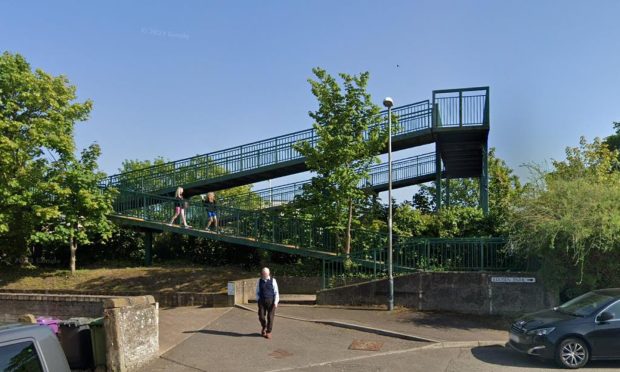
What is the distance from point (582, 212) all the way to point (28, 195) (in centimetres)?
1869

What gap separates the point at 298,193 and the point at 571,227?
39.9 feet

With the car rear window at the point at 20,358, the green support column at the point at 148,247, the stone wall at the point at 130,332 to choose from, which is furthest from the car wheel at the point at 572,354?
the green support column at the point at 148,247

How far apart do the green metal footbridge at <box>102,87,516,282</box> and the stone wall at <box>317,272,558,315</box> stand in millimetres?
1118

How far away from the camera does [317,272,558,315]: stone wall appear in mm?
12414

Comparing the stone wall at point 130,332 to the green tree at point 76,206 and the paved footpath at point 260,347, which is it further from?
the green tree at point 76,206

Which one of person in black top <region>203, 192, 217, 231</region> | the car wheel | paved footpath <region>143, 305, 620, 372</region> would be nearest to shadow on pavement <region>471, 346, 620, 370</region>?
paved footpath <region>143, 305, 620, 372</region>

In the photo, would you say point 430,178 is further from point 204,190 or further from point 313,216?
point 204,190

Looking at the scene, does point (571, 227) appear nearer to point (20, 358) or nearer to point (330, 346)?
point (330, 346)

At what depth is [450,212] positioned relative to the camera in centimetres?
1706

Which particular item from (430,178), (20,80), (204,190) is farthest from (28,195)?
(430,178)

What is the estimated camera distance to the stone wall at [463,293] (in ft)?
40.7

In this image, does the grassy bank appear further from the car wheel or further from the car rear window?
the car rear window

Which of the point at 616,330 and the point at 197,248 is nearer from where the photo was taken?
the point at 616,330

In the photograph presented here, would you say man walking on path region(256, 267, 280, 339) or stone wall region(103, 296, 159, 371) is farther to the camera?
man walking on path region(256, 267, 280, 339)
